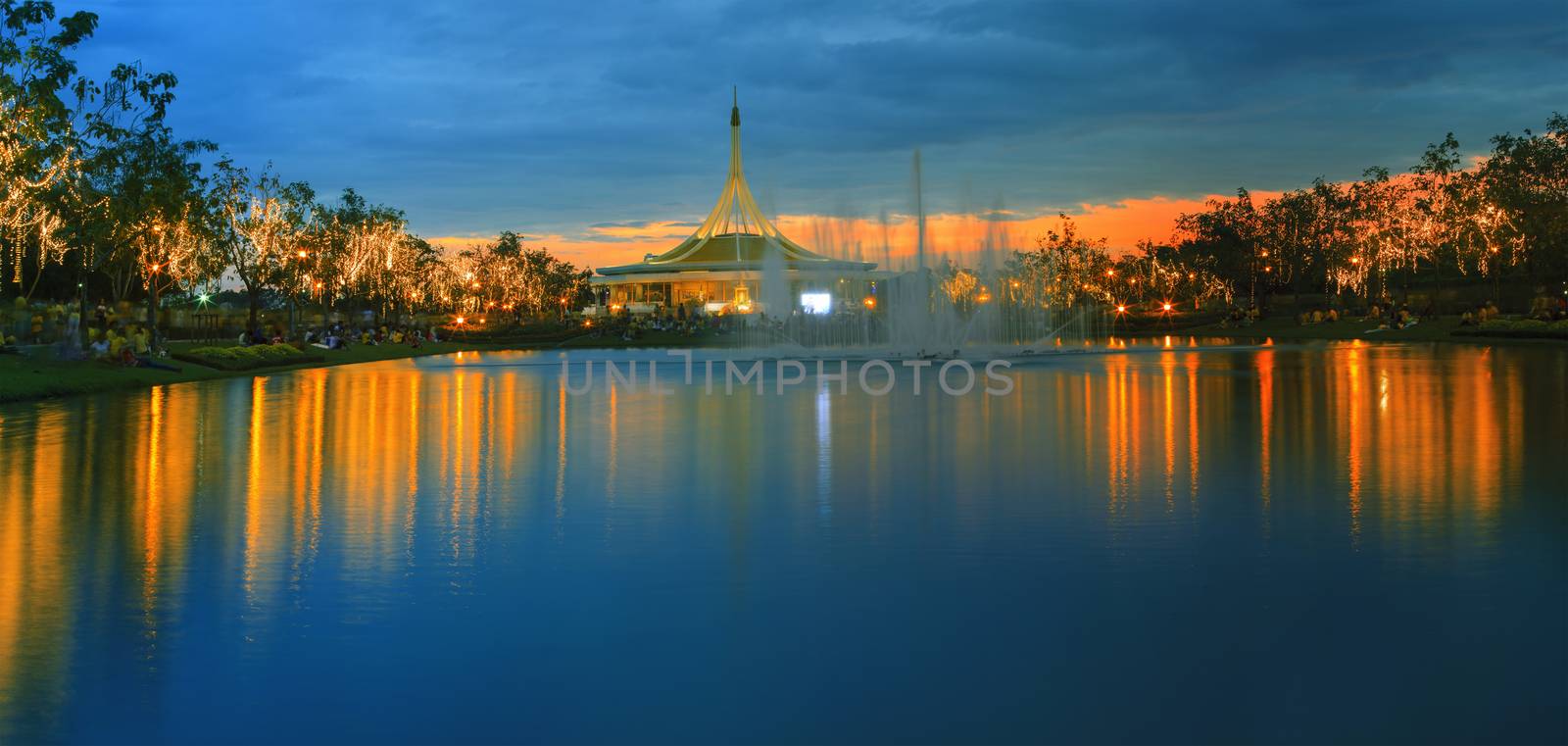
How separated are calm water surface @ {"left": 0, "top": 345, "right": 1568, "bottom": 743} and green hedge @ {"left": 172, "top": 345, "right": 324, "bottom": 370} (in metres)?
21.8

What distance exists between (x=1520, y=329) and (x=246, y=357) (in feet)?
147

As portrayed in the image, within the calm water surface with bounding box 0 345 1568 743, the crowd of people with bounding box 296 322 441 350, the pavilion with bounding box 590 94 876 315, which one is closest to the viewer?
the calm water surface with bounding box 0 345 1568 743

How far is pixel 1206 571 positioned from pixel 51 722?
649 cm

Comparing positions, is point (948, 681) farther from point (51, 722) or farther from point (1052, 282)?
point (1052, 282)

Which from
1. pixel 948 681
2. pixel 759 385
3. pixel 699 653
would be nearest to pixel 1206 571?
pixel 948 681

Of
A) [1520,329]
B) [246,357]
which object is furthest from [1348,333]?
[246,357]

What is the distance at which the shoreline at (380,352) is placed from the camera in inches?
1064

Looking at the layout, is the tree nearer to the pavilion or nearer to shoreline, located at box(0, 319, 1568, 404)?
shoreline, located at box(0, 319, 1568, 404)

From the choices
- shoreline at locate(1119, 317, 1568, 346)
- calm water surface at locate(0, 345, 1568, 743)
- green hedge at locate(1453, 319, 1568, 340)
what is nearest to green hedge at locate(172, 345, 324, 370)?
calm water surface at locate(0, 345, 1568, 743)

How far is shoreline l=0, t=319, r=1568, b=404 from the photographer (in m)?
27.0

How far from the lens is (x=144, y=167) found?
32562 mm

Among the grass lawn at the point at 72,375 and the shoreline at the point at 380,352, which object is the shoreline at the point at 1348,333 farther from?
the grass lawn at the point at 72,375

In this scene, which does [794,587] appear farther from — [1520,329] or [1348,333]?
[1348,333]

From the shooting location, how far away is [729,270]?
112 m
